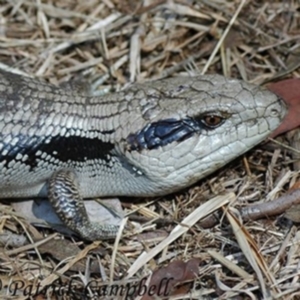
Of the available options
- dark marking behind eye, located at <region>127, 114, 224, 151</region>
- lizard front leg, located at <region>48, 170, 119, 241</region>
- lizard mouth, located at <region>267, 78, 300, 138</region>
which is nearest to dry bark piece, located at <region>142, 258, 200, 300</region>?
lizard front leg, located at <region>48, 170, 119, 241</region>

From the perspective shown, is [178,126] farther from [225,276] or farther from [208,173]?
[225,276]

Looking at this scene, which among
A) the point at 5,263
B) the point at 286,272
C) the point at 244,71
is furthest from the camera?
the point at 244,71

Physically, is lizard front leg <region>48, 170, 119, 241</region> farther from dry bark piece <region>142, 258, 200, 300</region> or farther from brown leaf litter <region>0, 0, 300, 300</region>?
Result: dry bark piece <region>142, 258, 200, 300</region>

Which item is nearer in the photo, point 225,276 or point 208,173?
point 225,276

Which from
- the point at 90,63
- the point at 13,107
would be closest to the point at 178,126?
the point at 13,107

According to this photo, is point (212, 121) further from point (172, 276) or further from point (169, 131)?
point (172, 276)

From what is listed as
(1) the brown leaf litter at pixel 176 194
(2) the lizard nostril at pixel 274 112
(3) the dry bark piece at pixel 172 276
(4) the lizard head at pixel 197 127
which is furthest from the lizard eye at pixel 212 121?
(3) the dry bark piece at pixel 172 276

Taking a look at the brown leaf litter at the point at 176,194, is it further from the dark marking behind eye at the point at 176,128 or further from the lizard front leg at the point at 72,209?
the dark marking behind eye at the point at 176,128
